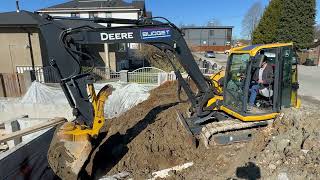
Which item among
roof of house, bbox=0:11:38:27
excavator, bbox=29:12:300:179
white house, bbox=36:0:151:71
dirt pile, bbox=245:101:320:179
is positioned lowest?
dirt pile, bbox=245:101:320:179

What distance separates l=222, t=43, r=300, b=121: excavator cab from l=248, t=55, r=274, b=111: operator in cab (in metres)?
0.02

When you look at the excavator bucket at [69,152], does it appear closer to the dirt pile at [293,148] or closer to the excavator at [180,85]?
the excavator at [180,85]

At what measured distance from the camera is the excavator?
213 inches

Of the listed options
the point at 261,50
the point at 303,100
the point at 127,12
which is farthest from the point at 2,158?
the point at 127,12

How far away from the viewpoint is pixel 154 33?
19.9 ft

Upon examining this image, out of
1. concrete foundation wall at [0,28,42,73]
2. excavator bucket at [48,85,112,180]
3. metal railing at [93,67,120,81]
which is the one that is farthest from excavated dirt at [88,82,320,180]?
concrete foundation wall at [0,28,42,73]

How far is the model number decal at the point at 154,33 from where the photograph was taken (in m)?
5.98

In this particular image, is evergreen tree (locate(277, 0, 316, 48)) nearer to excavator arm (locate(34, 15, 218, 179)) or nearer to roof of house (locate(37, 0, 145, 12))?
roof of house (locate(37, 0, 145, 12))

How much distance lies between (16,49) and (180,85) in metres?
14.5

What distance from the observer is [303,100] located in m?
12.9

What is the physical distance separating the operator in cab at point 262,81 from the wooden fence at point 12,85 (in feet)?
38.6

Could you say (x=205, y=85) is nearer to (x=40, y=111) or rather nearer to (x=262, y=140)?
(x=262, y=140)

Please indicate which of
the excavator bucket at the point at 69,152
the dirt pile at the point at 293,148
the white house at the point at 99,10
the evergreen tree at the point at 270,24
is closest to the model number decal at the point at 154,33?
the excavator bucket at the point at 69,152

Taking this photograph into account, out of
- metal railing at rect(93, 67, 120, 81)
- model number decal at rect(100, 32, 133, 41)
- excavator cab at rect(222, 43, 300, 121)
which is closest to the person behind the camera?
model number decal at rect(100, 32, 133, 41)
